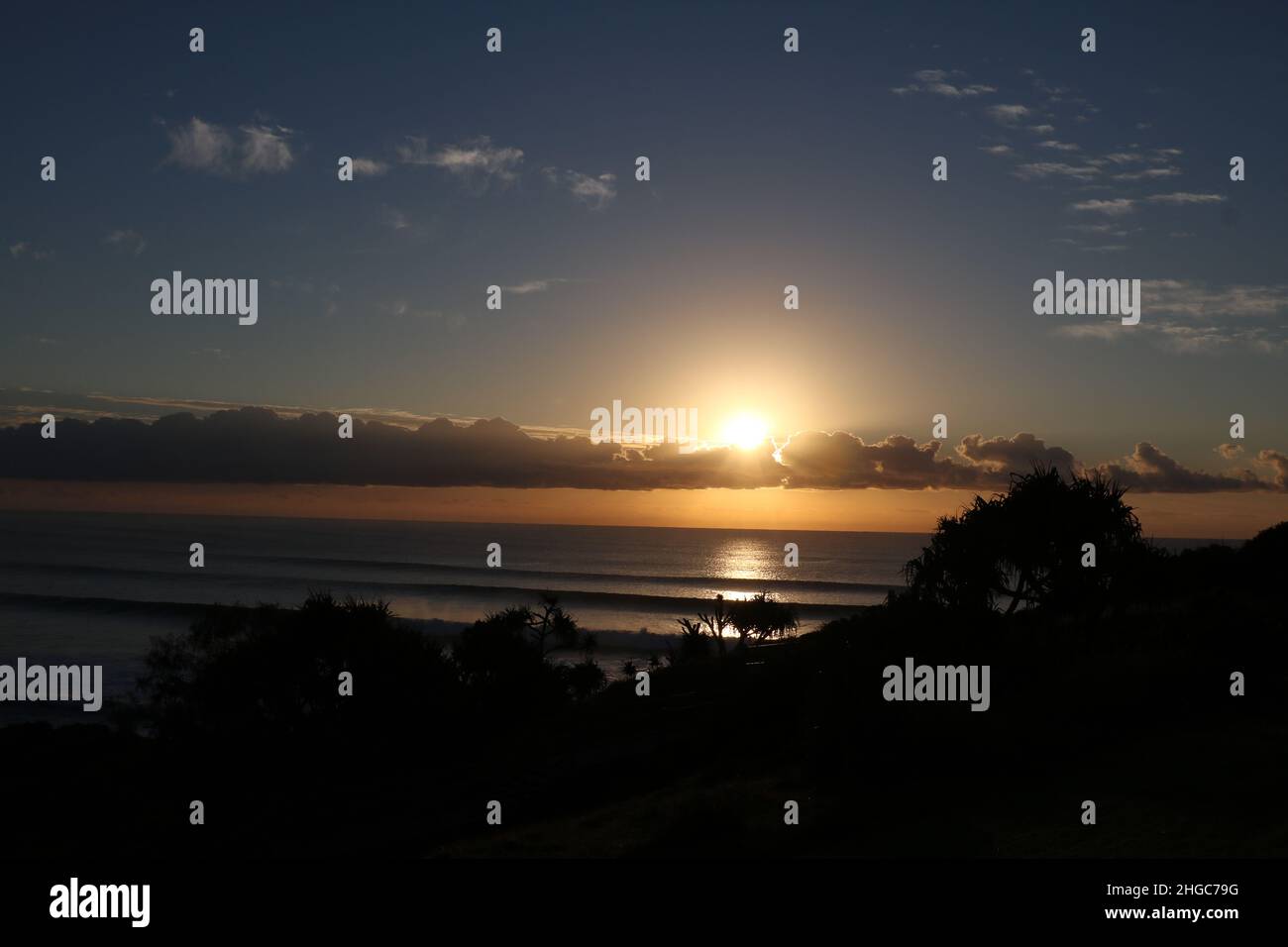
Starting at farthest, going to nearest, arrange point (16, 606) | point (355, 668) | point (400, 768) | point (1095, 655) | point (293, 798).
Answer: point (16, 606) → point (355, 668) → point (400, 768) → point (293, 798) → point (1095, 655)

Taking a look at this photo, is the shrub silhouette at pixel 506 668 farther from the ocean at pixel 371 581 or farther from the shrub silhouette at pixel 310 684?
the ocean at pixel 371 581

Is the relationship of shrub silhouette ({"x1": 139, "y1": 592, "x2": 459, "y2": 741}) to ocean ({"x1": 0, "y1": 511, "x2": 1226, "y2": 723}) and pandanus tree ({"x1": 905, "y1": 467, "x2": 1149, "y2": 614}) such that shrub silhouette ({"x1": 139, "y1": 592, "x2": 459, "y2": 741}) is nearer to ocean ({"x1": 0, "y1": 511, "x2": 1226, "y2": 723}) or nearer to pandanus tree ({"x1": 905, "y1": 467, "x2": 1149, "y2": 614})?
ocean ({"x1": 0, "y1": 511, "x2": 1226, "y2": 723})

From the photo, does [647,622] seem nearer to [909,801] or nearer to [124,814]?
[124,814]

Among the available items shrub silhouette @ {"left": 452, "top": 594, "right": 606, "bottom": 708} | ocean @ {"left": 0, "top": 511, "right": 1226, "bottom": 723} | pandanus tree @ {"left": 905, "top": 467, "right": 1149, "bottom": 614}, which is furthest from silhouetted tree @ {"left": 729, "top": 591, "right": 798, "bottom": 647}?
pandanus tree @ {"left": 905, "top": 467, "right": 1149, "bottom": 614}

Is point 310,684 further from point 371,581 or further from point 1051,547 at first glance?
point 371,581
